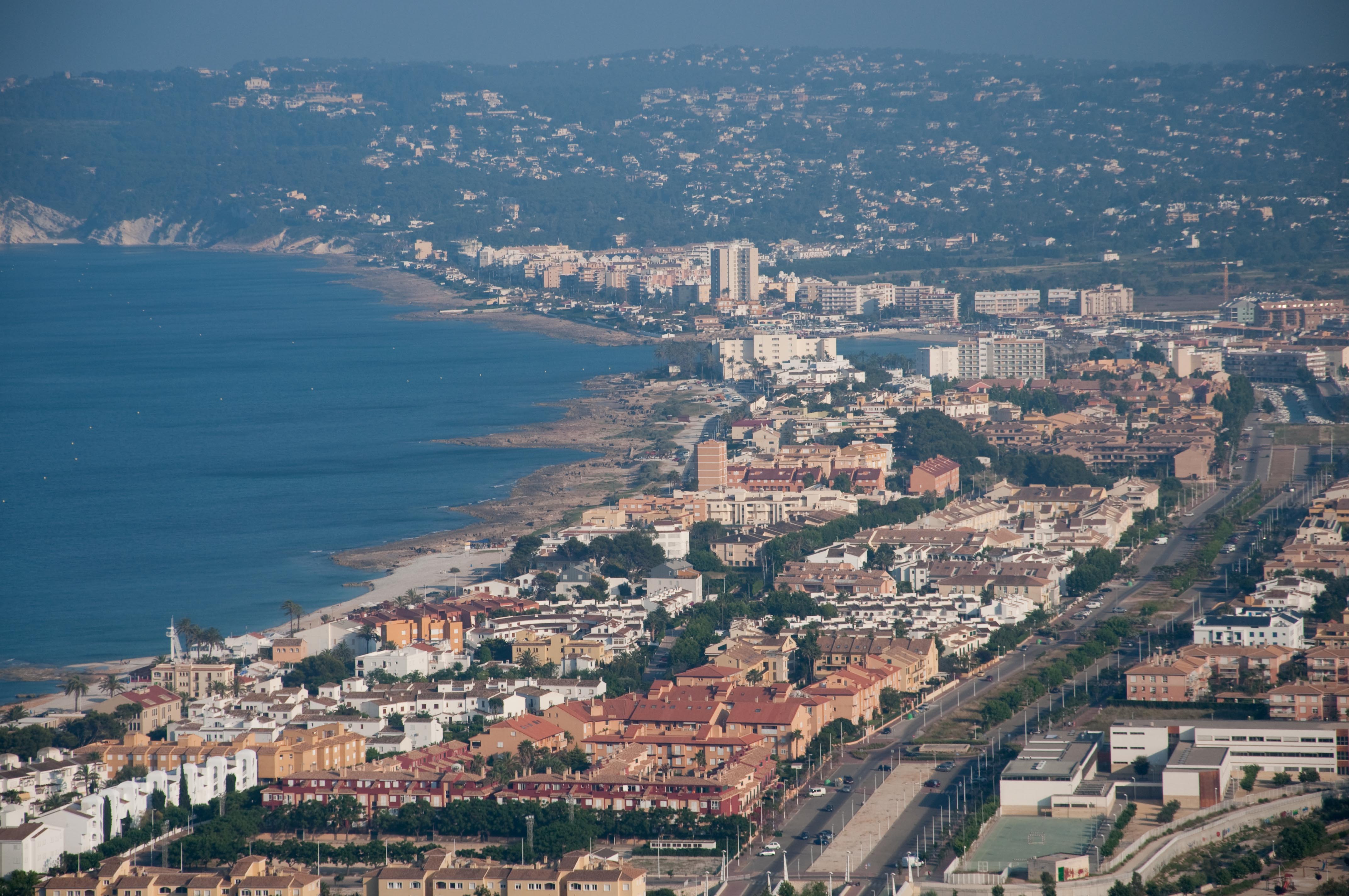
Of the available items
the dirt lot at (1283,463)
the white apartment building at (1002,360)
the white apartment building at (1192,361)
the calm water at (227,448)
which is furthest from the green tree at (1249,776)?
the white apartment building at (1002,360)

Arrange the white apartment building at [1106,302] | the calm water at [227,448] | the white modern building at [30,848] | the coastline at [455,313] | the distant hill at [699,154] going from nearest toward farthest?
1. the white modern building at [30,848]
2. the calm water at [227,448]
3. the white apartment building at [1106,302]
4. the coastline at [455,313]
5. the distant hill at [699,154]

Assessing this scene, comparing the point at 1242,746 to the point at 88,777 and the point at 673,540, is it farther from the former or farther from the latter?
the point at 673,540

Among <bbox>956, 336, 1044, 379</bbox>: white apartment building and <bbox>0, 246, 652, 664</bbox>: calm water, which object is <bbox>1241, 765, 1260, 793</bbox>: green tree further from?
<bbox>956, 336, 1044, 379</bbox>: white apartment building

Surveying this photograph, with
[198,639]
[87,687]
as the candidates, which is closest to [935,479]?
[198,639]

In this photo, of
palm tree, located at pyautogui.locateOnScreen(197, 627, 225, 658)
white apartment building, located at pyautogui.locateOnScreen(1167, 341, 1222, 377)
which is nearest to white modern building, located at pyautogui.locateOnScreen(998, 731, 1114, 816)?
palm tree, located at pyautogui.locateOnScreen(197, 627, 225, 658)

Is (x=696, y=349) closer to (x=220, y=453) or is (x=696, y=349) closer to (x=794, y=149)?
(x=220, y=453)

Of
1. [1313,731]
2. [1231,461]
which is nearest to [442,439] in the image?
[1231,461]

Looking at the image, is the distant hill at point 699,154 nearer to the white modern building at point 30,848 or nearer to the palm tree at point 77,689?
the palm tree at point 77,689
